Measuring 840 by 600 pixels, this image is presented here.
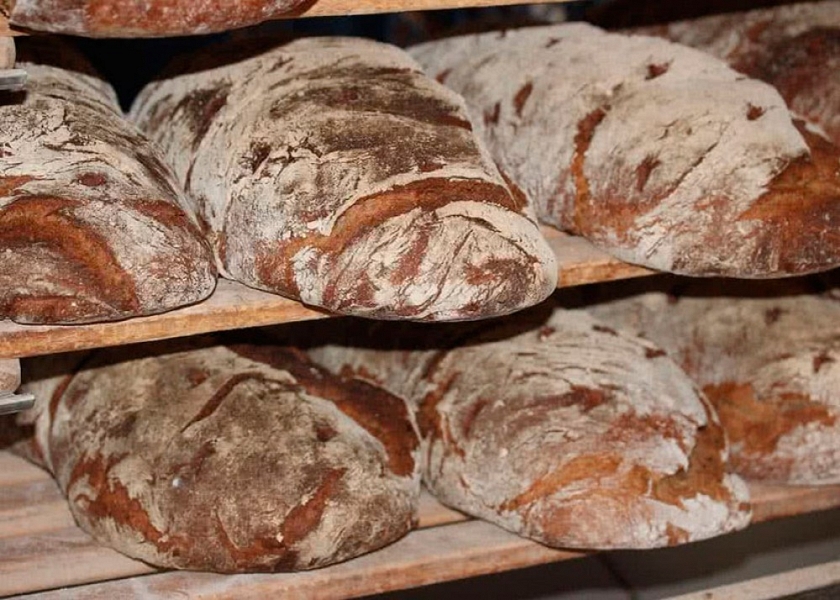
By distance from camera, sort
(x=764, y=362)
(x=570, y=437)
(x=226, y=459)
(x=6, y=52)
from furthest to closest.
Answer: (x=764, y=362) → (x=570, y=437) → (x=226, y=459) → (x=6, y=52)

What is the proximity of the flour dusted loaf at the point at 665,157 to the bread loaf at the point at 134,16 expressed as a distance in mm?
580

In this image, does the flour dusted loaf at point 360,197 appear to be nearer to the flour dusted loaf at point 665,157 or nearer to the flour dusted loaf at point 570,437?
the flour dusted loaf at point 665,157

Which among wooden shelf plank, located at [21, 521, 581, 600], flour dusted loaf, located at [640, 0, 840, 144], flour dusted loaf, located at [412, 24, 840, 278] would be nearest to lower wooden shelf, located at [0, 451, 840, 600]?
wooden shelf plank, located at [21, 521, 581, 600]

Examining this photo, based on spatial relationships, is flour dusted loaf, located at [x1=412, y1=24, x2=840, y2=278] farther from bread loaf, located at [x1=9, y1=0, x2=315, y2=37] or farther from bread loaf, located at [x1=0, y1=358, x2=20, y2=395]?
bread loaf, located at [x1=0, y1=358, x2=20, y2=395]

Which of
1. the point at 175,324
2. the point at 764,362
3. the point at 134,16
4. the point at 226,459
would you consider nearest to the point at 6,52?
the point at 134,16

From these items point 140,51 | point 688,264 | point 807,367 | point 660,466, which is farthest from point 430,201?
point 140,51

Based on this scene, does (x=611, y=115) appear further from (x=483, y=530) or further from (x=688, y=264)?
(x=483, y=530)

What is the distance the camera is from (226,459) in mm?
1948

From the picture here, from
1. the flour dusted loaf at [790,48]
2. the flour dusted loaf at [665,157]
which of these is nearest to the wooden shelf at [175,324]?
the flour dusted loaf at [665,157]

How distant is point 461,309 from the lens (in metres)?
1.82

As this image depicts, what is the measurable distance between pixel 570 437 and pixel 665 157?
42 centimetres

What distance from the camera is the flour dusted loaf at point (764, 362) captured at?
2.22 meters

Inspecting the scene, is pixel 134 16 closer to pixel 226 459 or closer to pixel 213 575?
pixel 226 459

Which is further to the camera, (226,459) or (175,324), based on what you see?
(226,459)
